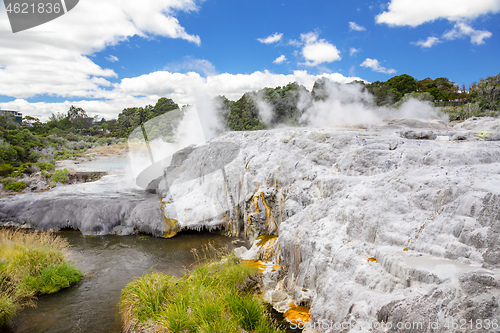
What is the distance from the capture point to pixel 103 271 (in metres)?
9.38

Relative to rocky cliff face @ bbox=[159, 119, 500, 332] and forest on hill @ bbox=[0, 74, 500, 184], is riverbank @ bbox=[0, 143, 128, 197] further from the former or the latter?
rocky cliff face @ bbox=[159, 119, 500, 332]

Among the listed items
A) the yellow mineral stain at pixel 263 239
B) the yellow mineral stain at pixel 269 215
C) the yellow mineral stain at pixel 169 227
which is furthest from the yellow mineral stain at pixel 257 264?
the yellow mineral stain at pixel 169 227

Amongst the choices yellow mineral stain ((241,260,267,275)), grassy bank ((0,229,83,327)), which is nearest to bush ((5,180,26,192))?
grassy bank ((0,229,83,327))

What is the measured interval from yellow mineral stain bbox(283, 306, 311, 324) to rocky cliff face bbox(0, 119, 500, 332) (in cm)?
16

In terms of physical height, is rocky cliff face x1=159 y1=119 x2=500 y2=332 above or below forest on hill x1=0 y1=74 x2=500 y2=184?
below

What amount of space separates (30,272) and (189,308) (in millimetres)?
5385

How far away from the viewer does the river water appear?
21.8ft

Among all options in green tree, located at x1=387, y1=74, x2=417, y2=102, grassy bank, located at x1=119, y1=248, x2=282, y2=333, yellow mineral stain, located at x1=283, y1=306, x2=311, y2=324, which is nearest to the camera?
grassy bank, located at x1=119, y1=248, x2=282, y2=333

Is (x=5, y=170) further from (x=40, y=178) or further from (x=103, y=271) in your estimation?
(x=103, y=271)

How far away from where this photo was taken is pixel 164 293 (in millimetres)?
5902

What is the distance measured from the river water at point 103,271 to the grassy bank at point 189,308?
97 cm

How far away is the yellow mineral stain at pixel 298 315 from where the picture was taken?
20.3 ft

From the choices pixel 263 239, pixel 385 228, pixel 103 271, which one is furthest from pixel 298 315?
pixel 103 271

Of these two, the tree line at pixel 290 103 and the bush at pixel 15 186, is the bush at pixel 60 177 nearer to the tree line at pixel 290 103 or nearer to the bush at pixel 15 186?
the bush at pixel 15 186
